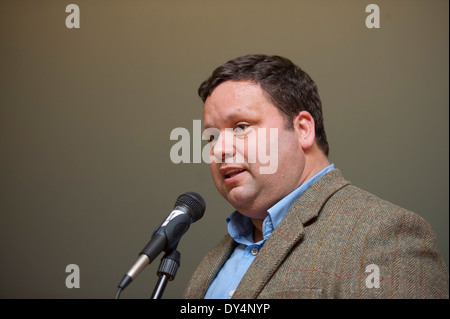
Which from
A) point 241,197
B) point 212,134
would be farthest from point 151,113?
point 241,197

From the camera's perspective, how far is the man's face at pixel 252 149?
3.97 feet

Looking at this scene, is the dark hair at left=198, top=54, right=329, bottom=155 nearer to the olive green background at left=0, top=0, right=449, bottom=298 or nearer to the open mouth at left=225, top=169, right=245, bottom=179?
the open mouth at left=225, top=169, right=245, bottom=179

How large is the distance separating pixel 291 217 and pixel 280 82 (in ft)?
1.25

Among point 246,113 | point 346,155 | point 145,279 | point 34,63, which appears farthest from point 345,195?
point 34,63

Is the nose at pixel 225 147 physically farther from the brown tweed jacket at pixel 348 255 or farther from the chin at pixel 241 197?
the brown tweed jacket at pixel 348 255

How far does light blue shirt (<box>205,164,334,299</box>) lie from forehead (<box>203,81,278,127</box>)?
23 cm

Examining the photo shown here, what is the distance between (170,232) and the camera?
1046mm

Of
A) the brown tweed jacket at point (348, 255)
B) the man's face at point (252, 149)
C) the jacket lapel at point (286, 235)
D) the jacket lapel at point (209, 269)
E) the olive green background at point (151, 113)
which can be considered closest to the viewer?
the brown tweed jacket at point (348, 255)

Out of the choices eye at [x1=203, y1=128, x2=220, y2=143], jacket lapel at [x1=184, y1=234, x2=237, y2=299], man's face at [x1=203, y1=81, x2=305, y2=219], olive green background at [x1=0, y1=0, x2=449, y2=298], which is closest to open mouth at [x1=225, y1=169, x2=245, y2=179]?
man's face at [x1=203, y1=81, x2=305, y2=219]

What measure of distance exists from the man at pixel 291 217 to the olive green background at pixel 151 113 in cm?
116

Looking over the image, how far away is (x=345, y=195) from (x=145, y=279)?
62.2 inches

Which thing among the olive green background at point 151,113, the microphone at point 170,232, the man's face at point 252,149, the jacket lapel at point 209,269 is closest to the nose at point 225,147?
the man's face at point 252,149

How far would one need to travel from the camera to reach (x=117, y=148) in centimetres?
252

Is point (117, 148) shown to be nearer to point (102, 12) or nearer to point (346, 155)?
point (102, 12)
